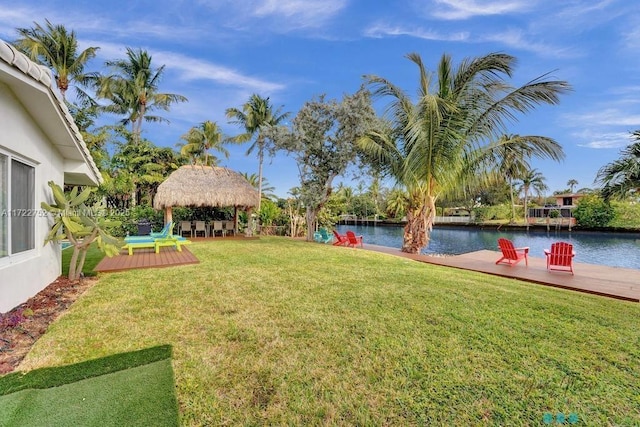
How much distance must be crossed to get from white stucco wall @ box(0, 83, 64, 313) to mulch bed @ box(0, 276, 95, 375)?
15cm

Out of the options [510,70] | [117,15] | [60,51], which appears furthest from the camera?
[60,51]

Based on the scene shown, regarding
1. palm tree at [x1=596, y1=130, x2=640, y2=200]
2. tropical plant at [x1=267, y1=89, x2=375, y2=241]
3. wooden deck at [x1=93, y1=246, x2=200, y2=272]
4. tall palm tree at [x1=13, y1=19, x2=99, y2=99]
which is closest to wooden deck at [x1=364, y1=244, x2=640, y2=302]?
palm tree at [x1=596, y1=130, x2=640, y2=200]

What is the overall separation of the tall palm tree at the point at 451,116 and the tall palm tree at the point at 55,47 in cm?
1980

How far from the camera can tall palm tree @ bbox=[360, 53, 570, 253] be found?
9.59 meters

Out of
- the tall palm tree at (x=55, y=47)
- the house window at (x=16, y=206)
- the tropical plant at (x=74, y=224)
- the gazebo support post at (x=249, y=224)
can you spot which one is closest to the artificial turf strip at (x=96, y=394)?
the house window at (x=16, y=206)

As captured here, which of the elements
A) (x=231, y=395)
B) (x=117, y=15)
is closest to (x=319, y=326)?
(x=231, y=395)

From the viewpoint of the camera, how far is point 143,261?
26.5 ft

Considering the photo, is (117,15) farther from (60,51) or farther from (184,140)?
(184,140)

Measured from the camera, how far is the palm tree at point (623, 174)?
11164 mm

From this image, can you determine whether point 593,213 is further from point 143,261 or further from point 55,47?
point 55,47

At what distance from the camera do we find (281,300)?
486 cm

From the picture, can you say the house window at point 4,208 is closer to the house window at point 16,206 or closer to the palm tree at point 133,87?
the house window at point 16,206

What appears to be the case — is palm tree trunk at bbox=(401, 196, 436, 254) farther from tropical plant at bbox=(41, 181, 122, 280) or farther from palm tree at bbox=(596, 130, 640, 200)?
tropical plant at bbox=(41, 181, 122, 280)

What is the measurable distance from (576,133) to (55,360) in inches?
1344
